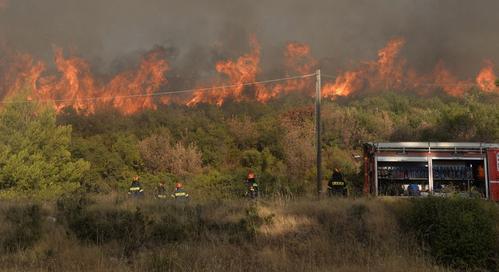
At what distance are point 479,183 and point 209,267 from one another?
1352cm

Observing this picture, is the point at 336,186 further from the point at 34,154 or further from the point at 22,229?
the point at 34,154

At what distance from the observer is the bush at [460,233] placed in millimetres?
9039

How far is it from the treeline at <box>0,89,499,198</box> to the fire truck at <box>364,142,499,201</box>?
21.4 feet

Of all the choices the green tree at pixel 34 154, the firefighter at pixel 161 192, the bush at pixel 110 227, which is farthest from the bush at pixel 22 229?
the green tree at pixel 34 154

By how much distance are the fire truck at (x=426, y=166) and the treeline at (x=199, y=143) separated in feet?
21.4

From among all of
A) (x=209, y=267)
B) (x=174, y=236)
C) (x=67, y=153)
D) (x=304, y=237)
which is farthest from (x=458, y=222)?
(x=67, y=153)

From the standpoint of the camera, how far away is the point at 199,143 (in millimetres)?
49375

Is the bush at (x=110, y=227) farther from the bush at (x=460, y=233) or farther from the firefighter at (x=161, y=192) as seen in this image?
the bush at (x=460, y=233)

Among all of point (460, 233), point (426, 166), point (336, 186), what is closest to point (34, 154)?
point (336, 186)

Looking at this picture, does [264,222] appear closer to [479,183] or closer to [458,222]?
[458,222]

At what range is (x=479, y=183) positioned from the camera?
57.3ft

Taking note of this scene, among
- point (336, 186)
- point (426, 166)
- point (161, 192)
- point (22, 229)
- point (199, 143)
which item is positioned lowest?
point (22, 229)

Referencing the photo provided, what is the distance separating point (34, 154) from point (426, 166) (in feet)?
98.0

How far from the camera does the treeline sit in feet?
113
